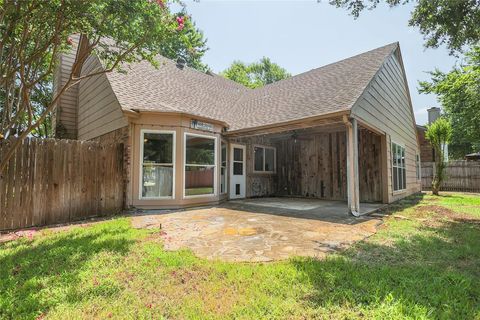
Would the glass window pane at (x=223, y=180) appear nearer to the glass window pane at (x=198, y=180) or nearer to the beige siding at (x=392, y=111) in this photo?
the glass window pane at (x=198, y=180)

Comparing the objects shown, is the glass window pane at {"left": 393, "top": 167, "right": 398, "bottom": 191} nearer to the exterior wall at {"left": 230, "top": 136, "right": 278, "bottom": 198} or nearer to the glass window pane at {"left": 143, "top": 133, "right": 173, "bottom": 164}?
the exterior wall at {"left": 230, "top": 136, "right": 278, "bottom": 198}

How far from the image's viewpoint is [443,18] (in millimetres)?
6625

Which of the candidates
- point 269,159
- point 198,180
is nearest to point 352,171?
point 198,180

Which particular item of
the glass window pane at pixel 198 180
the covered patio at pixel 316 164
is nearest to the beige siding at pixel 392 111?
the covered patio at pixel 316 164

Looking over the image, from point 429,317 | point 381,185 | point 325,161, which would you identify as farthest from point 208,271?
point 325,161

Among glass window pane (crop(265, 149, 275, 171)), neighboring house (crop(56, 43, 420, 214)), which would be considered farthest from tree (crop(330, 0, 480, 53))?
glass window pane (crop(265, 149, 275, 171))

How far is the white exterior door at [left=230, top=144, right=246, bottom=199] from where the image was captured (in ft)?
35.1

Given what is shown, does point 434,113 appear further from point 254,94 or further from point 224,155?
point 224,155

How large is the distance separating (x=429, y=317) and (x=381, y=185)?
7.94 m

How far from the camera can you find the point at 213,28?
12648 millimetres

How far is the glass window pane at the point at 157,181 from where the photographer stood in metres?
7.74

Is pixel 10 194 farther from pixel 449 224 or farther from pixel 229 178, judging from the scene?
pixel 449 224

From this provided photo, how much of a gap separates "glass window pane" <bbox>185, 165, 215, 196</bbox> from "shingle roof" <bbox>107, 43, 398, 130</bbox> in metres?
1.99

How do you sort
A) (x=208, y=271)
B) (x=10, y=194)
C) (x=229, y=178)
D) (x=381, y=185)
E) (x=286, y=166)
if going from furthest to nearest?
(x=286, y=166), (x=229, y=178), (x=381, y=185), (x=10, y=194), (x=208, y=271)
